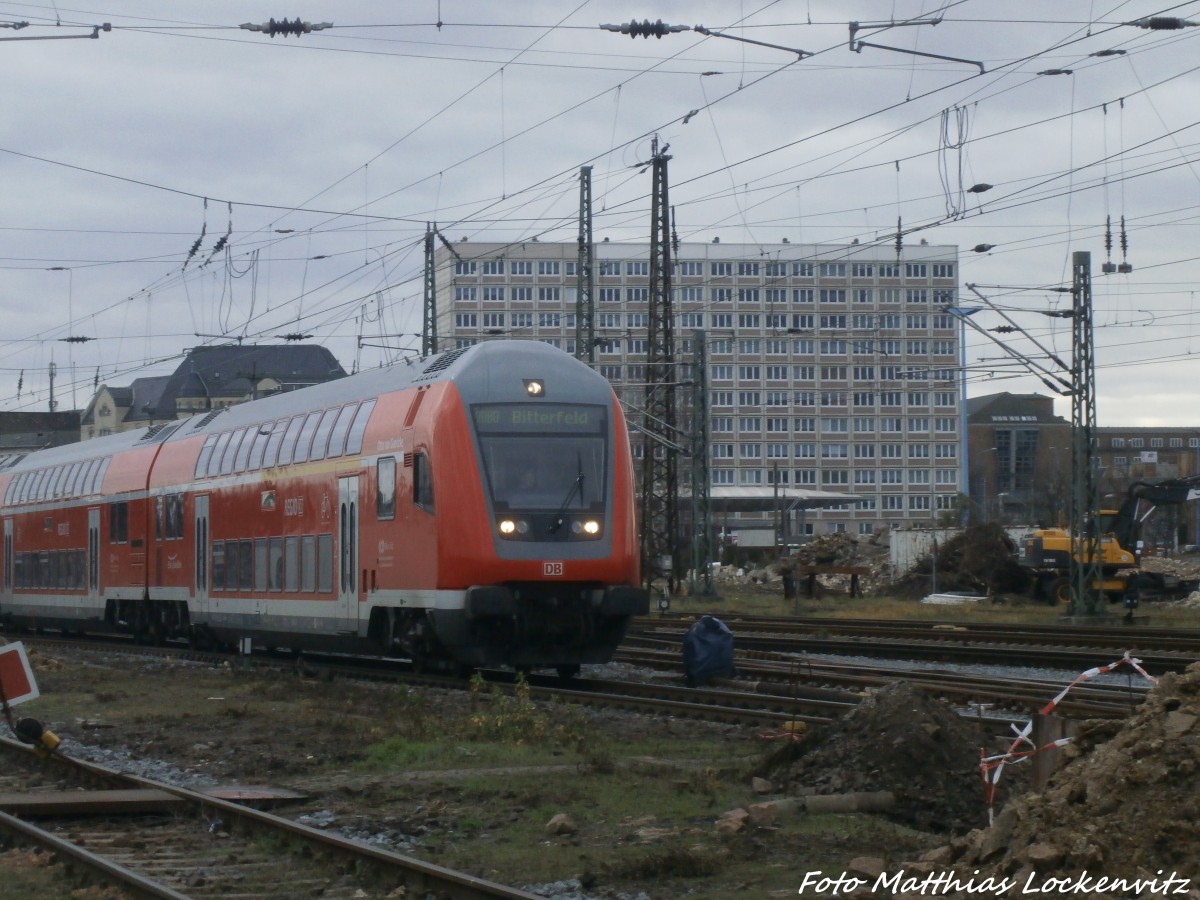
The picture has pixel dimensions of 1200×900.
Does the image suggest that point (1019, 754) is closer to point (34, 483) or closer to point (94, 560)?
point (94, 560)

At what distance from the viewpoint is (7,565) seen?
39562mm

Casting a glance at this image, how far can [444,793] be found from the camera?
37.1ft

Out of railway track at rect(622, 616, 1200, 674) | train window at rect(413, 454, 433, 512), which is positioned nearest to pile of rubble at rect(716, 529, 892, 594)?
railway track at rect(622, 616, 1200, 674)

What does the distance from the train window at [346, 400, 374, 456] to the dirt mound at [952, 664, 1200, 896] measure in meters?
14.7

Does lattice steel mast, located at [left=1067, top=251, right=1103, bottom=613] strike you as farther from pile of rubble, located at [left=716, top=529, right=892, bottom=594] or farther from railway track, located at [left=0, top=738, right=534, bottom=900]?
railway track, located at [left=0, top=738, right=534, bottom=900]

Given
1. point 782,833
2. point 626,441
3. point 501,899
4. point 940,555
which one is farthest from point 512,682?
point 940,555

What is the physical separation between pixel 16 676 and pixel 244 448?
13265mm

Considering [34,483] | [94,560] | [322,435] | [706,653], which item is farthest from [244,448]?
[34,483]

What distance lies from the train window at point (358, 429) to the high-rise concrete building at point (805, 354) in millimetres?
109130

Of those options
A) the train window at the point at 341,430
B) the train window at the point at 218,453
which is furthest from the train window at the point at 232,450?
the train window at the point at 341,430

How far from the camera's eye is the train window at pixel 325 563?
21938mm

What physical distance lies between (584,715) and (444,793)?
451cm

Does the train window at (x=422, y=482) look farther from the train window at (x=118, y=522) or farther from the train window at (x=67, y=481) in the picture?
the train window at (x=67, y=481)

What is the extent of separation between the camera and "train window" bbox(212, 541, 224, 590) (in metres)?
26.3
